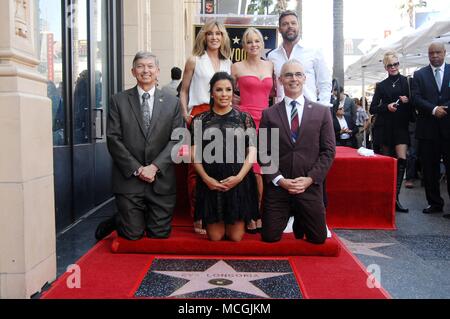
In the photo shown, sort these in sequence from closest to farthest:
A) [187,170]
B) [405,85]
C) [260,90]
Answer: [260,90] → [187,170] → [405,85]

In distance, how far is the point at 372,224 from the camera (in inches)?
235

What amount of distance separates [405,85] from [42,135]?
198 inches

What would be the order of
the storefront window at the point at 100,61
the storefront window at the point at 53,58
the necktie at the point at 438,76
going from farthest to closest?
the storefront window at the point at 100,61 → the necktie at the point at 438,76 → the storefront window at the point at 53,58

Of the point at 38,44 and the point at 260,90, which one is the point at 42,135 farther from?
the point at 260,90

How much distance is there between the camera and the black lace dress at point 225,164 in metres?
4.59

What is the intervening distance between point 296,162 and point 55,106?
9.18 ft

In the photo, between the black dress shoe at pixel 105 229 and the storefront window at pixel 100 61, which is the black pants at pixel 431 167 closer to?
the black dress shoe at pixel 105 229

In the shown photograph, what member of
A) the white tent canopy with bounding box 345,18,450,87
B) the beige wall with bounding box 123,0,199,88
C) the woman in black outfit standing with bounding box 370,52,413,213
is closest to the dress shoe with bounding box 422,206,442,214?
the woman in black outfit standing with bounding box 370,52,413,213

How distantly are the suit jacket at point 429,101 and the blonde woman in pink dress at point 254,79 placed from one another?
95.8 inches

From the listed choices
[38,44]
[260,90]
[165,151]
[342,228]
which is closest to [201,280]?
[165,151]

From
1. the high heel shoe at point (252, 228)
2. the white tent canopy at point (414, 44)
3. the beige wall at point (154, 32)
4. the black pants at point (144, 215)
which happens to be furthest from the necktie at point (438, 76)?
the beige wall at point (154, 32)

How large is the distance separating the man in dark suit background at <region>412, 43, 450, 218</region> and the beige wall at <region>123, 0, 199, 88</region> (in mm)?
4570

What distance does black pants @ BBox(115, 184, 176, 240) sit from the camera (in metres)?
Answer: 4.66

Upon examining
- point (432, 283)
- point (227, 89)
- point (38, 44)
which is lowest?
point (432, 283)
